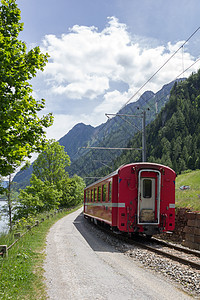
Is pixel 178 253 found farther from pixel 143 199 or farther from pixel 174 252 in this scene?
pixel 143 199

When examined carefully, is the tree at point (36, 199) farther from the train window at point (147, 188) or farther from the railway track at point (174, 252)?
the train window at point (147, 188)

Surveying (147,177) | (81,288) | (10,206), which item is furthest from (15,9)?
(10,206)

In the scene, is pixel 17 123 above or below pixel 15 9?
below

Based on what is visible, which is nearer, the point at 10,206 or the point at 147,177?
the point at 147,177

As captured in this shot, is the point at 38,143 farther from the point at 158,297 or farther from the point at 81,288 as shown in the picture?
the point at 158,297

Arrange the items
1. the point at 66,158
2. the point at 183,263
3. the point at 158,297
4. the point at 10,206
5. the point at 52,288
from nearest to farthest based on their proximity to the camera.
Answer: the point at 158,297 < the point at 52,288 < the point at 183,263 < the point at 10,206 < the point at 66,158

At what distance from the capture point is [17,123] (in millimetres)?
9594

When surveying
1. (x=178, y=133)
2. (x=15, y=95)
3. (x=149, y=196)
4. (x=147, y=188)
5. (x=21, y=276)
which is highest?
(x=178, y=133)

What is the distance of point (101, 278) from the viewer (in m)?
6.95

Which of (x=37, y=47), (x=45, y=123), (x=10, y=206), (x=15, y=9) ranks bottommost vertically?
(x=10, y=206)

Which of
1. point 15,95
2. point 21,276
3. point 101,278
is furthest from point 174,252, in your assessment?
point 15,95

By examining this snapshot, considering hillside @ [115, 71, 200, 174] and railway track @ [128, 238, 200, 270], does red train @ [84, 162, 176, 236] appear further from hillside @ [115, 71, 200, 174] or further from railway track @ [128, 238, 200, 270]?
hillside @ [115, 71, 200, 174]

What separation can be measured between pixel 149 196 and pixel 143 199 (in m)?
0.32

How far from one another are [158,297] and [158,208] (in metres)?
6.67
